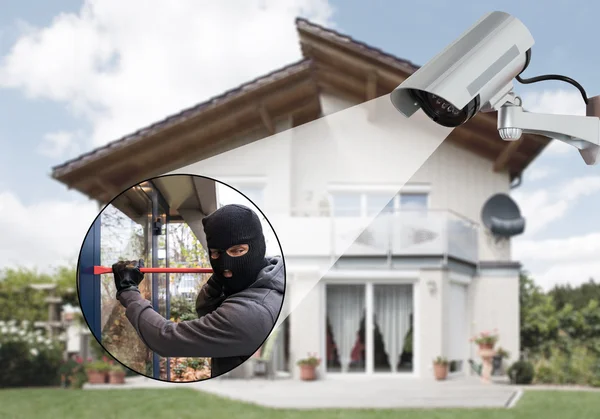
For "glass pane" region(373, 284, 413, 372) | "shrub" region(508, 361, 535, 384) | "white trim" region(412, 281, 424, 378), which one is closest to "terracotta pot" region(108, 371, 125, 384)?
"glass pane" region(373, 284, 413, 372)

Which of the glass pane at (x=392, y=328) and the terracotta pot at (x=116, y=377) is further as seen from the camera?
the glass pane at (x=392, y=328)

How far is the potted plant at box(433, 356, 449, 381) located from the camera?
8680mm

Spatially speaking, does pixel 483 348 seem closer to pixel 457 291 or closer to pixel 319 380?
pixel 457 291

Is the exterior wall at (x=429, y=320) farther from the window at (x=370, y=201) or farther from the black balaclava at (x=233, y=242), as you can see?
the black balaclava at (x=233, y=242)

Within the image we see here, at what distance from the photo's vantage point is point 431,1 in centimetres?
1243

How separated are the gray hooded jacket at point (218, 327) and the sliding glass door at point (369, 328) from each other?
834 centimetres

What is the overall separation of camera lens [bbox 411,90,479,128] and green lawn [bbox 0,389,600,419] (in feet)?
20.8

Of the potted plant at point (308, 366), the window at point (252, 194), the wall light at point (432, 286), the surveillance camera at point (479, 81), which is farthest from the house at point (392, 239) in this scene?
the surveillance camera at point (479, 81)

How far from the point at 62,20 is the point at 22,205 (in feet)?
12.3

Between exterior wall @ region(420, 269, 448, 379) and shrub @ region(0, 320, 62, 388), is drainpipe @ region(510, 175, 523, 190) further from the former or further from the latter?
shrub @ region(0, 320, 62, 388)

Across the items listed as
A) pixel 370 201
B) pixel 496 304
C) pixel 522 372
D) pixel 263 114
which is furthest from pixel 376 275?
pixel 263 114

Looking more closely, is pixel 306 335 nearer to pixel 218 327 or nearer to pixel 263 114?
pixel 263 114

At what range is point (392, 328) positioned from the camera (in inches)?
349

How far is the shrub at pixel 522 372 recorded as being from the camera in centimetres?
884
